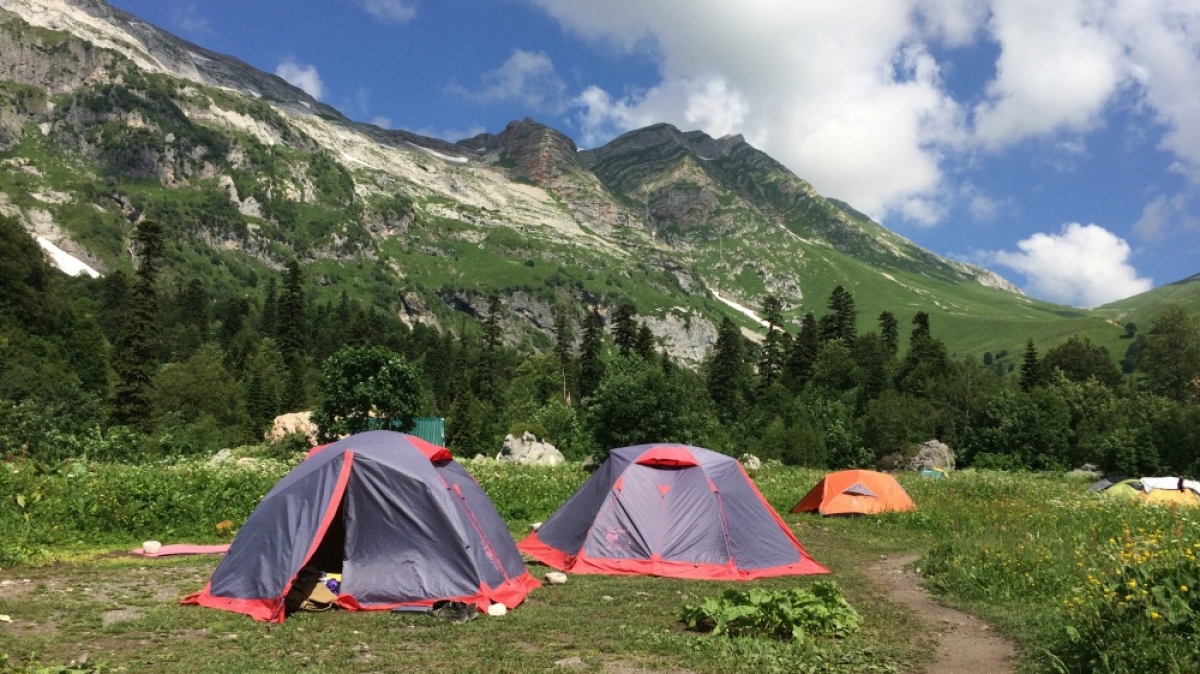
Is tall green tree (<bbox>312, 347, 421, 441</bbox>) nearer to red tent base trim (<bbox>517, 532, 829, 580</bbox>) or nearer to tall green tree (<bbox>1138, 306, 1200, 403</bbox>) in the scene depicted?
red tent base trim (<bbox>517, 532, 829, 580</bbox>)

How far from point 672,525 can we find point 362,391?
1548 inches

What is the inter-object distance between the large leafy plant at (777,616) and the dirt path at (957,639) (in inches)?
50.6

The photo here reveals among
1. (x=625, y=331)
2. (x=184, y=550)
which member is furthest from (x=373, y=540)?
(x=625, y=331)

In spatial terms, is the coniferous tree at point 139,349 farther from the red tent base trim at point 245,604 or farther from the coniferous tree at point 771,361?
the coniferous tree at point 771,361

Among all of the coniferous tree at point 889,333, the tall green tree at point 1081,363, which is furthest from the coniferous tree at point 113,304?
the tall green tree at point 1081,363

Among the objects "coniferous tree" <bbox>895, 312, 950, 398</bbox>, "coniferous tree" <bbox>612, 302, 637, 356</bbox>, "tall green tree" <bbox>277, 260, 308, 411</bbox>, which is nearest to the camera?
"coniferous tree" <bbox>895, 312, 950, 398</bbox>

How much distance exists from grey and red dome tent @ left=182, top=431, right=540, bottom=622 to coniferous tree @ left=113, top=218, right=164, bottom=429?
62.4 metres

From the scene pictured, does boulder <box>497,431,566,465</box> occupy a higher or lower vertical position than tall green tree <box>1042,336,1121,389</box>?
lower

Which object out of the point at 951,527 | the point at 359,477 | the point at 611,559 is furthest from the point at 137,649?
the point at 951,527

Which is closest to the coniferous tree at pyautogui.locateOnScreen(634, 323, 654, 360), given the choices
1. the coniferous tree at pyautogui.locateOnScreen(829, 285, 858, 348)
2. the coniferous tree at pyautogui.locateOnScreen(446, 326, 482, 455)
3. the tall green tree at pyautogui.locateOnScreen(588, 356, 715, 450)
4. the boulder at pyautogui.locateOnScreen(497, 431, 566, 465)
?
the coniferous tree at pyautogui.locateOnScreen(446, 326, 482, 455)

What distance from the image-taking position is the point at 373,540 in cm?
1202

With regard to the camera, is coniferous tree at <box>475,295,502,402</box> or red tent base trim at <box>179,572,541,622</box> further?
coniferous tree at <box>475,295,502,402</box>

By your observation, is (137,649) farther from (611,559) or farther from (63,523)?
(63,523)

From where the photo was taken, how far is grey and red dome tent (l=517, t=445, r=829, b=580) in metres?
15.2
